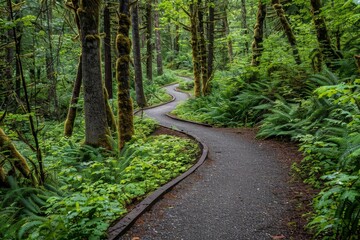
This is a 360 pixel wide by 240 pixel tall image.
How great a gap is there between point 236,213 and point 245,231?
0.61 metres

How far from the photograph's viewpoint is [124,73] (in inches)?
385

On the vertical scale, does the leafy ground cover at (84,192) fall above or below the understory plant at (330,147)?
below

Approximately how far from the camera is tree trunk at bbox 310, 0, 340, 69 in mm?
11430

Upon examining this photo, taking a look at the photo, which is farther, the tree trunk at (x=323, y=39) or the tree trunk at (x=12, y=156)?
the tree trunk at (x=323, y=39)

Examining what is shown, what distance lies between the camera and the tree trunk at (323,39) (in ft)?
37.5

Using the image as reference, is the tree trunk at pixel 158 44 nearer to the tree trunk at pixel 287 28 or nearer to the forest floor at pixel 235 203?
the tree trunk at pixel 287 28

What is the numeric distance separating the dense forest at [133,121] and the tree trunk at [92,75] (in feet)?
0.10

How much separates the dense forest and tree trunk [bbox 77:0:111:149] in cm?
3

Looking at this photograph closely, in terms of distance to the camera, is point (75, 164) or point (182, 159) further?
point (75, 164)

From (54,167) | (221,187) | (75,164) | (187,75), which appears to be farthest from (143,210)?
(187,75)

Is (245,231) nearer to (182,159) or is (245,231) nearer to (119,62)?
(182,159)

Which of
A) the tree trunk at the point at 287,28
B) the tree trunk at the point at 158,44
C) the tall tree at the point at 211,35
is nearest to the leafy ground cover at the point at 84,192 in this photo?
the tree trunk at the point at 287,28

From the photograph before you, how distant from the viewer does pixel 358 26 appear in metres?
11.9

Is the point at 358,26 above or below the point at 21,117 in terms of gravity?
above
